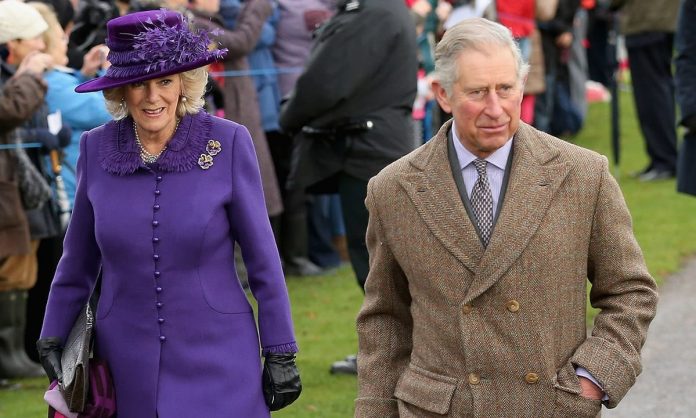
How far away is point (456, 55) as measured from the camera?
429 centimetres

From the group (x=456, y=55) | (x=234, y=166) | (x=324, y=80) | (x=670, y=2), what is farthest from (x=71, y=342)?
(x=670, y=2)

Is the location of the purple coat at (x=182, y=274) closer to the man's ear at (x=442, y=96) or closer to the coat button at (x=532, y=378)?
the man's ear at (x=442, y=96)

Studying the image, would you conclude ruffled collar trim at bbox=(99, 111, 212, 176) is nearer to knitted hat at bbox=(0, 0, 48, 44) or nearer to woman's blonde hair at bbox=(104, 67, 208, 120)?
woman's blonde hair at bbox=(104, 67, 208, 120)

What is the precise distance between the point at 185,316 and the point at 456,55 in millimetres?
1345

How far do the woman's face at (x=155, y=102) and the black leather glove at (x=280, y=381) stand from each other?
827 millimetres

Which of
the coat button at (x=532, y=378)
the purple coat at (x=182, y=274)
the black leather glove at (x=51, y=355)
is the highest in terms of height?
the coat button at (x=532, y=378)

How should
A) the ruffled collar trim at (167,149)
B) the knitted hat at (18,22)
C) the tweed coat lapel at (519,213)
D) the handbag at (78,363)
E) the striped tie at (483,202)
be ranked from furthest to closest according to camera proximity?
1. the knitted hat at (18,22)
2. the ruffled collar trim at (167,149)
3. the handbag at (78,363)
4. the striped tie at (483,202)
5. the tweed coat lapel at (519,213)

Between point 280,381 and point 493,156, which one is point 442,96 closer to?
point 493,156

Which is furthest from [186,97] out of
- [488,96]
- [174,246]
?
[488,96]

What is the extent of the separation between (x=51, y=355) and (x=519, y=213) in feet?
5.89

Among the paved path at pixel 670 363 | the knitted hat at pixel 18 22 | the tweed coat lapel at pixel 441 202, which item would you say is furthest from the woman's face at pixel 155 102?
the knitted hat at pixel 18 22

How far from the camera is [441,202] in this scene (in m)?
4.32

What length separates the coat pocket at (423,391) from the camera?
4285mm

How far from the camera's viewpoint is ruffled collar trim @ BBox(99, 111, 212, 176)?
507 centimetres
